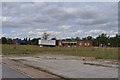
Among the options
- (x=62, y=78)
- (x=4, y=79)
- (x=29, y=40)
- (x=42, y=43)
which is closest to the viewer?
(x=4, y=79)

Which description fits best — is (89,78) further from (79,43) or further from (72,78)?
(79,43)

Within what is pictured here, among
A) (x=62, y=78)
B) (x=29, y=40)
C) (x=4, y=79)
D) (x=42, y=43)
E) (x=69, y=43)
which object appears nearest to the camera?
(x=4, y=79)

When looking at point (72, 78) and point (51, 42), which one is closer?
point (72, 78)

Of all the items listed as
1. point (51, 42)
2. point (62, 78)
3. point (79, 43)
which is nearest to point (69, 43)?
point (79, 43)

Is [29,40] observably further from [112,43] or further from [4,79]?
[4,79]

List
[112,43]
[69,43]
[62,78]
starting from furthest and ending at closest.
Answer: [69,43] → [112,43] → [62,78]

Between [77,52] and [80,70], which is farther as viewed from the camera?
[77,52]

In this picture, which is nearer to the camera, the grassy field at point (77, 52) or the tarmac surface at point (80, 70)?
the tarmac surface at point (80, 70)

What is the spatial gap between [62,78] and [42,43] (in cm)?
7962

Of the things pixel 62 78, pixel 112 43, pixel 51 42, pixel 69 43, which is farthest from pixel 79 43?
pixel 62 78

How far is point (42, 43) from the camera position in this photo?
89.9 meters

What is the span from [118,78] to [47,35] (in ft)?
420

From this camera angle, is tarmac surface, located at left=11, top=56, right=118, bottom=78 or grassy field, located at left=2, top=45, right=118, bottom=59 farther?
grassy field, located at left=2, top=45, right=118, bottom=59

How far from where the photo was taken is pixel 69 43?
11850 cm
